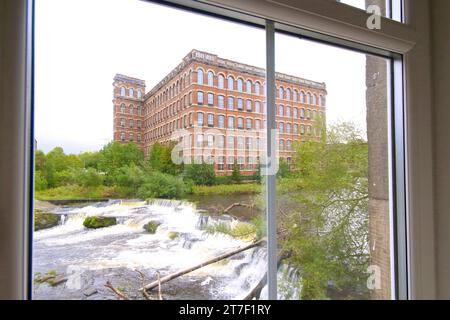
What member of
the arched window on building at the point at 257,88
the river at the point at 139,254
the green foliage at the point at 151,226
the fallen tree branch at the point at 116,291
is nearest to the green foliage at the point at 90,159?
the river at the point at 139,254

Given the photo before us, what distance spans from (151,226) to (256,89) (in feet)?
1.80

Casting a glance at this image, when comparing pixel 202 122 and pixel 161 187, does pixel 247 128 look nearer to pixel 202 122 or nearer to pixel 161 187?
pixel 202 122

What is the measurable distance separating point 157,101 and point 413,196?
38.9 inches

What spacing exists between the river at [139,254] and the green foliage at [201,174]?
0.23 ft

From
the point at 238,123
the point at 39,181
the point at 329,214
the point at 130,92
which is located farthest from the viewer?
the point at 329,214

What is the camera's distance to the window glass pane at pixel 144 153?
2.24ft

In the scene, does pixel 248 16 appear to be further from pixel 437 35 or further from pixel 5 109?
pixel 437 35

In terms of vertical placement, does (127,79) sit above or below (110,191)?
above

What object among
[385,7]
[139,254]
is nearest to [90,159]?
[139,254]

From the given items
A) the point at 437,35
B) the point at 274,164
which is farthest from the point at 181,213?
the point at 437,35

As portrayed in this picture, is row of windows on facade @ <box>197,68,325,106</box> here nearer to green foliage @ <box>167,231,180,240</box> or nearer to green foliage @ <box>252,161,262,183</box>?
green foliage @ <box>252,161,262,183</box>

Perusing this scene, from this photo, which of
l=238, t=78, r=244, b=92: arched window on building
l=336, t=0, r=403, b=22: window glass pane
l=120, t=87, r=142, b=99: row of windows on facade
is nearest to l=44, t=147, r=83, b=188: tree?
l=120, t=87, r=142, b=99: row of windows on facade

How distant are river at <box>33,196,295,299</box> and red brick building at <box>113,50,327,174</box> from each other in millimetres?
181

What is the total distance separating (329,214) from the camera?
0.97 m
